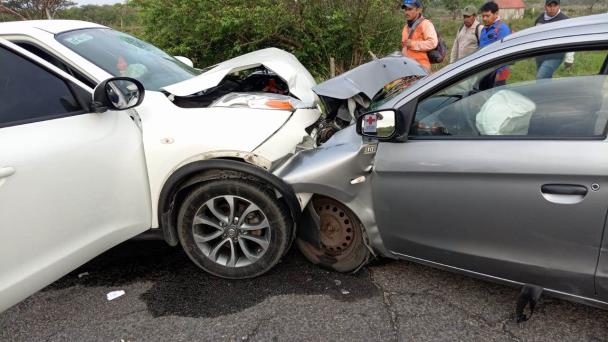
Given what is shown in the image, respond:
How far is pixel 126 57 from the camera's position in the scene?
3461 millimetres

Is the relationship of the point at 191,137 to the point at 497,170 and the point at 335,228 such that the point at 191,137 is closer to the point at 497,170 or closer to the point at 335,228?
the point at 335,228

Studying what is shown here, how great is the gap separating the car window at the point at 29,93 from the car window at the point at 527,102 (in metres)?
2.02

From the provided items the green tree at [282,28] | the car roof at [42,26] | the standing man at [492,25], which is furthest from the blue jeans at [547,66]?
the green tree at [282,28]

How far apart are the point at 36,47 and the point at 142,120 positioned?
2.74ft

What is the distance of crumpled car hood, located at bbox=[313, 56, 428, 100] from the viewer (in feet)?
11.2

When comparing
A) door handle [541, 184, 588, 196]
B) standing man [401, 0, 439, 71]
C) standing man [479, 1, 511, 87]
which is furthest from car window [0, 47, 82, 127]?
standing man [479, 1, 511, 87]

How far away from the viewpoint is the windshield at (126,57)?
10.3 feet

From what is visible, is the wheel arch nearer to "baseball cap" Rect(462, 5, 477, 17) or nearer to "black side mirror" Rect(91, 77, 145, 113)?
"black side mirror" Rect(91, 77, 145, 113)

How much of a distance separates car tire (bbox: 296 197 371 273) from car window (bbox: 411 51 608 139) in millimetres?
730

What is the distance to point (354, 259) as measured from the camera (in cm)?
304

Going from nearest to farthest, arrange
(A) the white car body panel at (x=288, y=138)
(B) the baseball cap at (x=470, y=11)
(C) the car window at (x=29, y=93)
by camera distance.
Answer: (C) the car window at (x=29, y=93)
(A) the white car body panel at (x=288, y=138)
(B) the baseball cap at (x=470, y=11)

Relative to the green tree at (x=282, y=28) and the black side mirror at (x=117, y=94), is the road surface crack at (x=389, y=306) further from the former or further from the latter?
the green tree at (x=282, y=28)

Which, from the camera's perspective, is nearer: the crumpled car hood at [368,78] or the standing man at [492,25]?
the crumpled car hood at [368,78]

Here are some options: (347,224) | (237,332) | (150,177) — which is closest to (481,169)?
(347,224)
